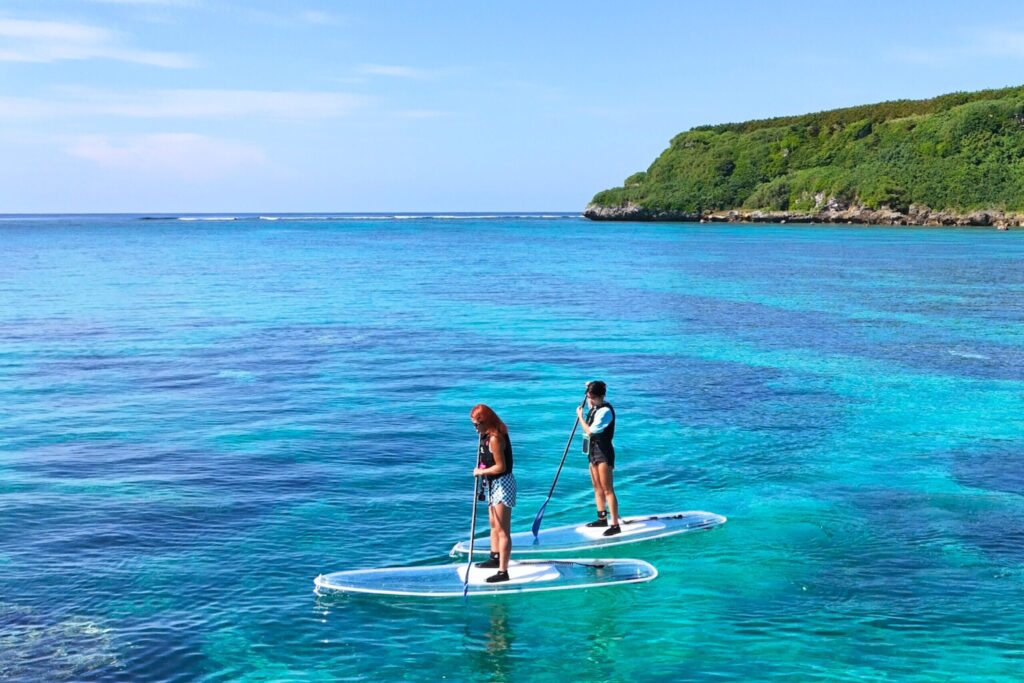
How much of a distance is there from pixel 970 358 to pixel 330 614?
29656 mm

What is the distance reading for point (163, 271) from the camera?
81000 millimetres

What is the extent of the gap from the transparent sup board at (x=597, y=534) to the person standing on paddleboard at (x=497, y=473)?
1429 mm

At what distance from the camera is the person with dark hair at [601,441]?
15.4 m

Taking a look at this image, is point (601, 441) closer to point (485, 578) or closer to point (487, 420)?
point (485, 578)

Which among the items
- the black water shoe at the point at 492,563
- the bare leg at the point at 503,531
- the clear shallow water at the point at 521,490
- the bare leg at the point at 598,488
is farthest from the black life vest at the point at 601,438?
the black water shoe at the point at 492,563

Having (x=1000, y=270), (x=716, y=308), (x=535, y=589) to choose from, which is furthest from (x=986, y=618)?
(x=1000, y=270)

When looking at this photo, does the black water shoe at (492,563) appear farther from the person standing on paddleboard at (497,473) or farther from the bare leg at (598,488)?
the bare leg at (598,488)

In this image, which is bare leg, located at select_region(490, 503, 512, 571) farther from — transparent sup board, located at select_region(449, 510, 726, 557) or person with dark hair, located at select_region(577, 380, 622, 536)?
person with dark hair, located at select_region(577, 380, 622, 536)

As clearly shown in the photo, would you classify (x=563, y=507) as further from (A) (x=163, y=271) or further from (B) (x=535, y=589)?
(A) (x=163, y=271)

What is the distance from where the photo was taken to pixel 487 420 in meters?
12.9

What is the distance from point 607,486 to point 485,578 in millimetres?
2980

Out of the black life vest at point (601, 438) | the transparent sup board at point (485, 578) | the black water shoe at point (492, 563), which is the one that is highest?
the black life vest at point (601, 438)

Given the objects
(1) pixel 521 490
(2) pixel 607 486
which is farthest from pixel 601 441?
(1) pixel 521 490

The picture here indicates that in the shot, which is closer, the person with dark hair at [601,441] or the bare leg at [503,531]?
the bare leg at [503,531]
